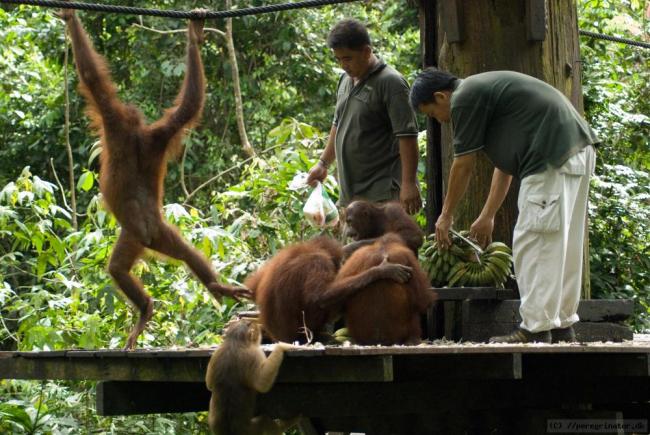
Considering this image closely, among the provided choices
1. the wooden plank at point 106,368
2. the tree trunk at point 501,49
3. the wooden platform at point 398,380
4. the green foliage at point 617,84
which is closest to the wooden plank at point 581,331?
the wooden platform at point 398,380

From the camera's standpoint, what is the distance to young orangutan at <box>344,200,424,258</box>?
4699 millimetres

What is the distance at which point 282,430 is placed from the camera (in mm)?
4324

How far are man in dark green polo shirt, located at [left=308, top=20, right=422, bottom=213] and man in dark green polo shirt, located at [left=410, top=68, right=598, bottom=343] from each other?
0.48 metres

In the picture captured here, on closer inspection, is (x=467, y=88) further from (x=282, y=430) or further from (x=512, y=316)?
(x=282, y=430)

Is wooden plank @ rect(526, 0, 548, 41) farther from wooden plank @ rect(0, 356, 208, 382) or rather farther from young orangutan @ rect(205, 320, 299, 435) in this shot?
wooden plank @ rect(0, 356, 208, 382)

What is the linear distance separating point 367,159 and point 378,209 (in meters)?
0.59

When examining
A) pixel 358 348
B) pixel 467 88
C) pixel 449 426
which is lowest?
pixel 449 426

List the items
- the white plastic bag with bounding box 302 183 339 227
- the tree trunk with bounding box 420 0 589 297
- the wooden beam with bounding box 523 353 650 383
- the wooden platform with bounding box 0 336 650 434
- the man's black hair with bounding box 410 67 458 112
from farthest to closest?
the tree trunk with bounding box 420 0 589 297, the white plastic bag with bounding box 302 183 339 227, the man's black hair with bounding box 410 67 458 112, the wooden beam with bounding box 523 353 650 383, the wooden platform with bounding box 0 336 650 434

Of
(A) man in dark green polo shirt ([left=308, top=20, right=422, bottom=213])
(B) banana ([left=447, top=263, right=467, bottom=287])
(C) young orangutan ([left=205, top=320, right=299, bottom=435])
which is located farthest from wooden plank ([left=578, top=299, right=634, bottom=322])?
(C) young orangutan ([left=205, top=320, right=299, bottom=435])

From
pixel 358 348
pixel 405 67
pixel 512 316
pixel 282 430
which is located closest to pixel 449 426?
pixel 512 316

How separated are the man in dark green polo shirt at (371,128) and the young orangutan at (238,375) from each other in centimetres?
152

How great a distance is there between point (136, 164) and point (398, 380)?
1.59m

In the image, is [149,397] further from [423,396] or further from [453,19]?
[453,19]

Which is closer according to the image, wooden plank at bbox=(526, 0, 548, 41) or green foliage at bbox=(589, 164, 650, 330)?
wooden plank at bbox=(526, 0, 548, 41)
